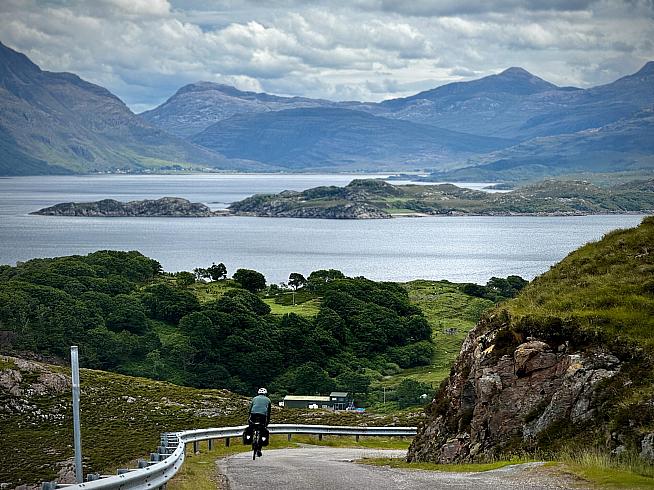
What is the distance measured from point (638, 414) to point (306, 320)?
74313 millimetres

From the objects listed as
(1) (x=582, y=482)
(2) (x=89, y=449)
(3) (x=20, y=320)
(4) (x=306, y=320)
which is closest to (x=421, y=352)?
(4) (x=306, y=320)

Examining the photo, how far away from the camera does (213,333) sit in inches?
3477

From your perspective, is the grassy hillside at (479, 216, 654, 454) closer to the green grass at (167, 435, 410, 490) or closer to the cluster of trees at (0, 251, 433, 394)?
the green grass at (167, 435, 410, 490)

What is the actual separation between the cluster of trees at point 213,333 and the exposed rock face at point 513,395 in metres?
54.3

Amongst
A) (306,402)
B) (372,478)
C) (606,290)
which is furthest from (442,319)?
(372,478)

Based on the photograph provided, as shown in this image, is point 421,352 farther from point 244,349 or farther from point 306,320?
point 244,349

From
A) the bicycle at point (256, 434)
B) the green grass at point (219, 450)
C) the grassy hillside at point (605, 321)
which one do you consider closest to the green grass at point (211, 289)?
the green grass at point (219, 450)

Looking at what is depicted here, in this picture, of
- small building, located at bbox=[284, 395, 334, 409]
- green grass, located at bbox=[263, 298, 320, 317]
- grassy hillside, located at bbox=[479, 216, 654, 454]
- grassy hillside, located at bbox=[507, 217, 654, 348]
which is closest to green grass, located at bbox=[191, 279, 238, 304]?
green grass, located at bbox=[263, 298, 320, 317]

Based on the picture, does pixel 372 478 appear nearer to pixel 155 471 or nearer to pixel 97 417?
pixel 155 471

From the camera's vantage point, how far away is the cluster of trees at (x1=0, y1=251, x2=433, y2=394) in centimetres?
8381

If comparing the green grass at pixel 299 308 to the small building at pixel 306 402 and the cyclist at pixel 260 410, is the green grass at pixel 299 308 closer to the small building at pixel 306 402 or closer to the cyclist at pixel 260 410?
the small building at pixel 306 402

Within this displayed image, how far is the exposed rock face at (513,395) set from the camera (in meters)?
20.5

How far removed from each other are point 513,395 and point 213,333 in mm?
68359

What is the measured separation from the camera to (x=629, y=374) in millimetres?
19859
